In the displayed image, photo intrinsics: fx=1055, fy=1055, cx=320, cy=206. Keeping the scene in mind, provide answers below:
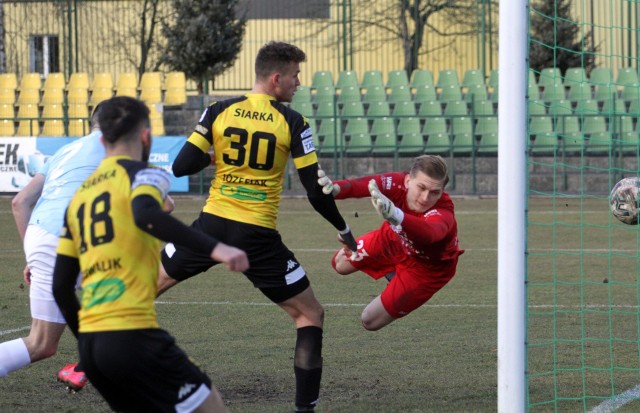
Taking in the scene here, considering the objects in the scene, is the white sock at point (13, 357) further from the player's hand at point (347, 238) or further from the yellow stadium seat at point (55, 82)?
the yellow stadium seat at point (55, 82)

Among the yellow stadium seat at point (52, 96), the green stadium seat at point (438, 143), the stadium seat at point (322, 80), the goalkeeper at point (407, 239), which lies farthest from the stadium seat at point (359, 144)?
the goalkeeper at point (407, 239)

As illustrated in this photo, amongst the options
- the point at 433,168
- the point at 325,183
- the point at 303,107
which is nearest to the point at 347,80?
the point at 303,107

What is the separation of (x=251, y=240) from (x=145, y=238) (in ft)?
5.74

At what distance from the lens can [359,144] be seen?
22734mm

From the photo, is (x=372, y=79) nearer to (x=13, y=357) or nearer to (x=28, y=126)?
(x=28, y=126)

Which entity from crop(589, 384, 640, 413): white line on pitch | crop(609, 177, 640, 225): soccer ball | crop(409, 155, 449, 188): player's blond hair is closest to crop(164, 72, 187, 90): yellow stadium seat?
crop(609, 177, 640, 225): soccer ball

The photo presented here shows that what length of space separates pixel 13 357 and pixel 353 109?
18318 millimetres

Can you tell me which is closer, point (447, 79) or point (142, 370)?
point (142, 370)

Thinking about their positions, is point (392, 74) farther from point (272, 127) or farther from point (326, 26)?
point (272, 127)

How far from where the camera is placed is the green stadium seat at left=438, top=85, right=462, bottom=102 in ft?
78.5

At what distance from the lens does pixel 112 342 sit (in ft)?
13.1

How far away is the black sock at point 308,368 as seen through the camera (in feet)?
19.0

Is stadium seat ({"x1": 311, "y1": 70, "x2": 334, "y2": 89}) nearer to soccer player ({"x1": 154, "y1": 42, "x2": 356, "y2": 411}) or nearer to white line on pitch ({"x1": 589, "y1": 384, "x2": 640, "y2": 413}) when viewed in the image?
white line on pitch ({"x1": 589, "y1": 384, "x2": 640, "y2": 413})

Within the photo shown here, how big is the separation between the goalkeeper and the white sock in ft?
6.08
